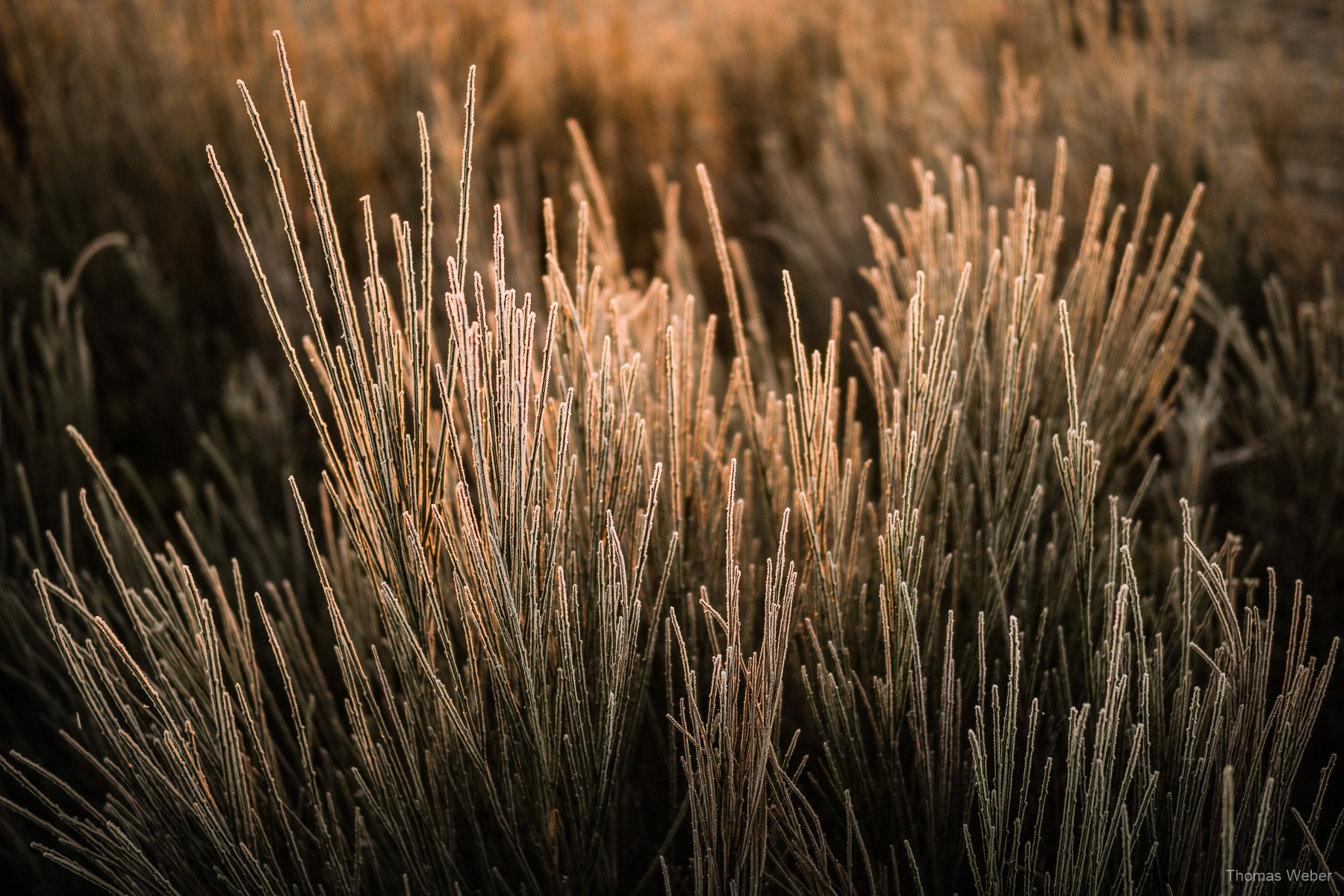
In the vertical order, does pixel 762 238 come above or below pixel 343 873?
above

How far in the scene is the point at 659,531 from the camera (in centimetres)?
83

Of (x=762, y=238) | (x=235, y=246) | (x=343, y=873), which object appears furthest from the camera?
Result: (x=762, y=238)

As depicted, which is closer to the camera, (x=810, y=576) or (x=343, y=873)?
(x=343, y=873)

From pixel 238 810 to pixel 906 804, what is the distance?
53 cm

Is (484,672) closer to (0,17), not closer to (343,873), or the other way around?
(343,873)

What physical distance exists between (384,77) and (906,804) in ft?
7.05

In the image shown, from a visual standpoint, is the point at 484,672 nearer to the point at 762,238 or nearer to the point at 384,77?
the point at 762,238

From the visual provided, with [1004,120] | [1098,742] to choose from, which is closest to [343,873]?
[1098,742]

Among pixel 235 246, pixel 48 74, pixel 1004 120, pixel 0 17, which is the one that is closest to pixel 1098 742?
pixel 1004 120

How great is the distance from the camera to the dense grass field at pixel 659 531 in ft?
2.04

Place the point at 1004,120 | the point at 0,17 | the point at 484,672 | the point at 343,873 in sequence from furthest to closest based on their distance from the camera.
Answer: the point at 0,17
the point at 1004,120
the point at 484,672
the point at 343,873

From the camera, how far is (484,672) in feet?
2.54

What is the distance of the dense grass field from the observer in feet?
2.04

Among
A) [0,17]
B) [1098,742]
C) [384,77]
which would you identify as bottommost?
[1098,742]
